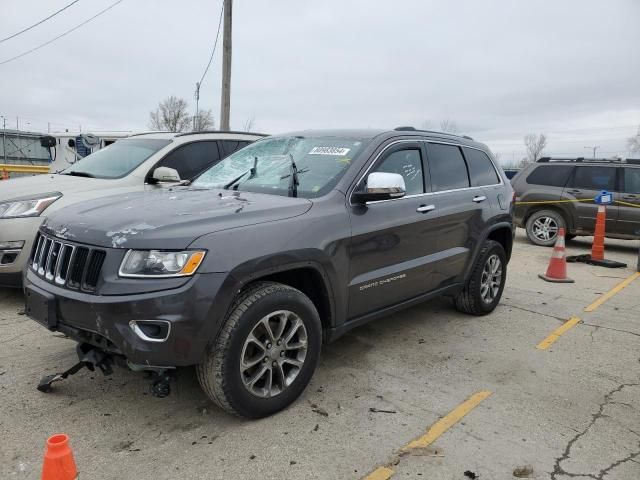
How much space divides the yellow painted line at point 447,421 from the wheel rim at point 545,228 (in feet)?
26.5

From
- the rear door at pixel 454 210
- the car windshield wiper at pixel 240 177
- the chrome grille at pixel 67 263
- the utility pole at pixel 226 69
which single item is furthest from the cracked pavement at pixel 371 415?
the utility pole at pixel 226 69

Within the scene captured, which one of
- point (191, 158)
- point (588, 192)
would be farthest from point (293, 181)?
point (588, 192)

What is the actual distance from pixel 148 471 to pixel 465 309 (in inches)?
144

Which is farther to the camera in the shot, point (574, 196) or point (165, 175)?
point (574, 196)

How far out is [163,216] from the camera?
9.58 ft

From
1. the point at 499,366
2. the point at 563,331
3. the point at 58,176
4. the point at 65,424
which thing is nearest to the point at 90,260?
the point at 65,424

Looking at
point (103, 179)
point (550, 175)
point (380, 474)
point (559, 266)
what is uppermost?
point (550, 175)

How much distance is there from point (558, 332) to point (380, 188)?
2.73m

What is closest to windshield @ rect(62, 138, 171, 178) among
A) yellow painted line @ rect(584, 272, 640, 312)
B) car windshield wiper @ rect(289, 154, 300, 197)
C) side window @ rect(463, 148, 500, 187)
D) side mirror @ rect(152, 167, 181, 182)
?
side mirror @ rect(152, 167, 181, 182)

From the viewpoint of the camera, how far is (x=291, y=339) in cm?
318

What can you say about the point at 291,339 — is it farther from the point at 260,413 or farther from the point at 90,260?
the point at 90,260

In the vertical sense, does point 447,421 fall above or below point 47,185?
below

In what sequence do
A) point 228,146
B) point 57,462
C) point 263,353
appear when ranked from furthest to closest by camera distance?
1. point 228,146
2. point 263,353
3. point 57,462

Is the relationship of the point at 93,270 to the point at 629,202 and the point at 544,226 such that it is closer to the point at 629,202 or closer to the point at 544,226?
the point at 544,226
